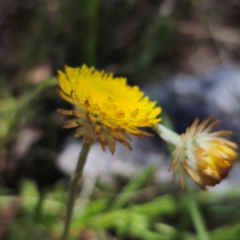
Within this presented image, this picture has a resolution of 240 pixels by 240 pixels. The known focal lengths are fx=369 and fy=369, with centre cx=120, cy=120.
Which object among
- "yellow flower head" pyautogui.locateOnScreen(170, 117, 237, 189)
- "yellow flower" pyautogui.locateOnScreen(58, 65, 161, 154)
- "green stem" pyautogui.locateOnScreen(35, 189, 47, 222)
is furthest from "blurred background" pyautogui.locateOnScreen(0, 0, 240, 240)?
"yellow flower head" pyautogui.locateOnScreen(170, 117, 237, 189)

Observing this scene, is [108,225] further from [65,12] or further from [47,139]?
[65,12]

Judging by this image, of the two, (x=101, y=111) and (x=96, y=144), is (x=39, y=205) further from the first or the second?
(x=101, y=111)

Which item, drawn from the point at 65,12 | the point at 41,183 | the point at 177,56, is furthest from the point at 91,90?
the point at 177,56

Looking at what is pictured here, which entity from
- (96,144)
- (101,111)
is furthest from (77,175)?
(96,144)

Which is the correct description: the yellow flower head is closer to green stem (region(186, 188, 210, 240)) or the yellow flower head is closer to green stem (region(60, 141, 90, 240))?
green stem (region(60, 141, 90, 240))

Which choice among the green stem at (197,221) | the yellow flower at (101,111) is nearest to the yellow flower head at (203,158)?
the yellow flower at (101,111)
